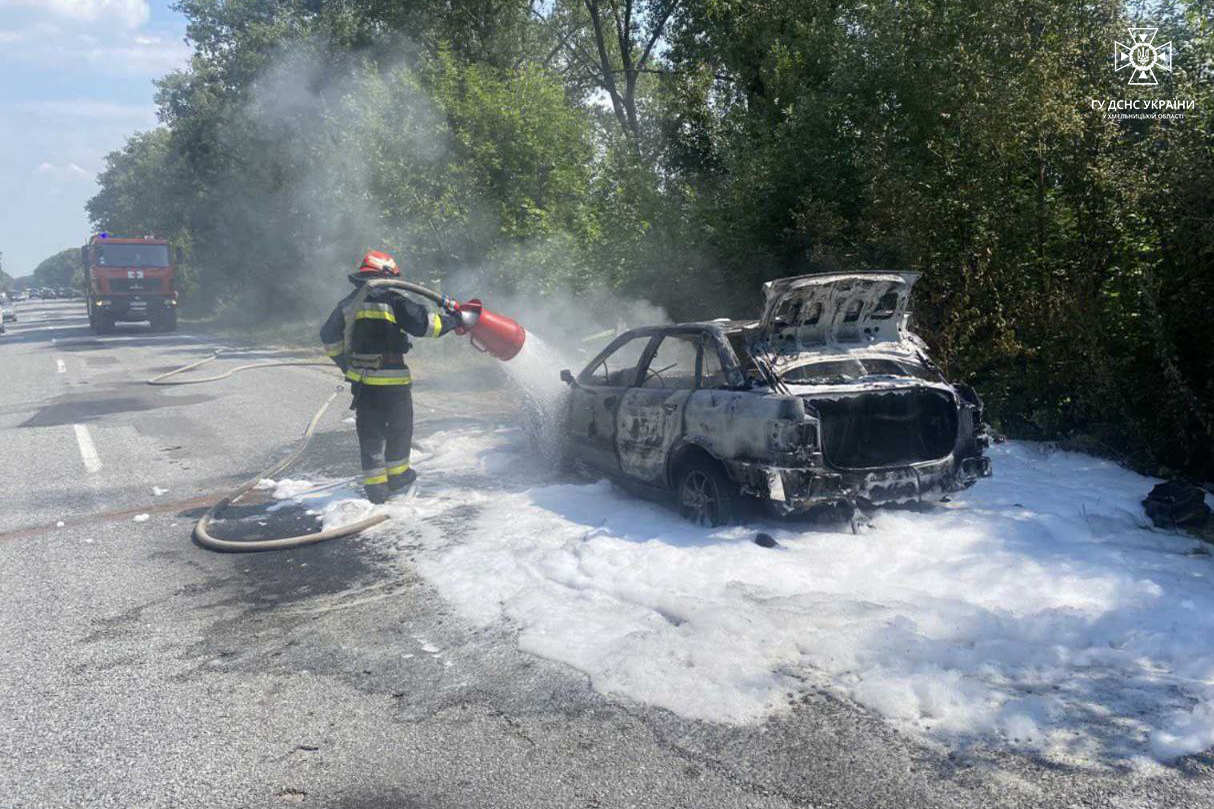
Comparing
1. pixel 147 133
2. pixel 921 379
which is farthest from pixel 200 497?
pixel 147 133

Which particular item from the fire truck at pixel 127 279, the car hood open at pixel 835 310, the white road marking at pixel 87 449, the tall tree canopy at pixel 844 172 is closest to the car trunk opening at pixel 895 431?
the car hood open at pixel 835 310

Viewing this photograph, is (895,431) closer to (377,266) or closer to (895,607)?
(895,607)

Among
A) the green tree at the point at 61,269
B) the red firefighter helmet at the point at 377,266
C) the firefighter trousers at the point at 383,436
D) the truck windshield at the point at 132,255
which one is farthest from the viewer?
the green tree at the point at 61,269

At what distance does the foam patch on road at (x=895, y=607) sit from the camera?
12.4ft

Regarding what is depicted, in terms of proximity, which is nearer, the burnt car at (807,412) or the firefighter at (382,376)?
the burnt car at (807,412)

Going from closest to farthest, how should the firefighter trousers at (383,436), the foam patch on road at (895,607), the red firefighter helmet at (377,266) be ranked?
the foam patch on road at (895,607) < the firefighter trousers at (383,436) < the red firefighter helmet at (377,266)

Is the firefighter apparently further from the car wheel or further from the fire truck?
the fire truck

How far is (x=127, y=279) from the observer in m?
30.4

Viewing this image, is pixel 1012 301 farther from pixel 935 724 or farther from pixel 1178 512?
pixel 935 724

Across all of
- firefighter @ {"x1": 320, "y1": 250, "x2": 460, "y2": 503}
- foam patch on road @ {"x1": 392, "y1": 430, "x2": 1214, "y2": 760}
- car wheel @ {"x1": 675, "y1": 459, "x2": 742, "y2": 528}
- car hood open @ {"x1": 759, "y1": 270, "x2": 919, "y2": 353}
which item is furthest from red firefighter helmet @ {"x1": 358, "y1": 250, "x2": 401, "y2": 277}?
car hood open @ {"x1": 759, "y1": 270, "x2": 919, "y2": 353}

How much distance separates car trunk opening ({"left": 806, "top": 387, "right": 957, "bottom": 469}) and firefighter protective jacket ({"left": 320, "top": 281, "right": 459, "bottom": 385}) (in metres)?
3.18

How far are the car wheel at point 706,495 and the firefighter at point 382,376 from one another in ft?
7.57

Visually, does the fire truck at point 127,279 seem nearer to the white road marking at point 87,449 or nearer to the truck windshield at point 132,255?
the truck windshield at point 132,255

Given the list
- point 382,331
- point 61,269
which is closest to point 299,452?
point 382,331
